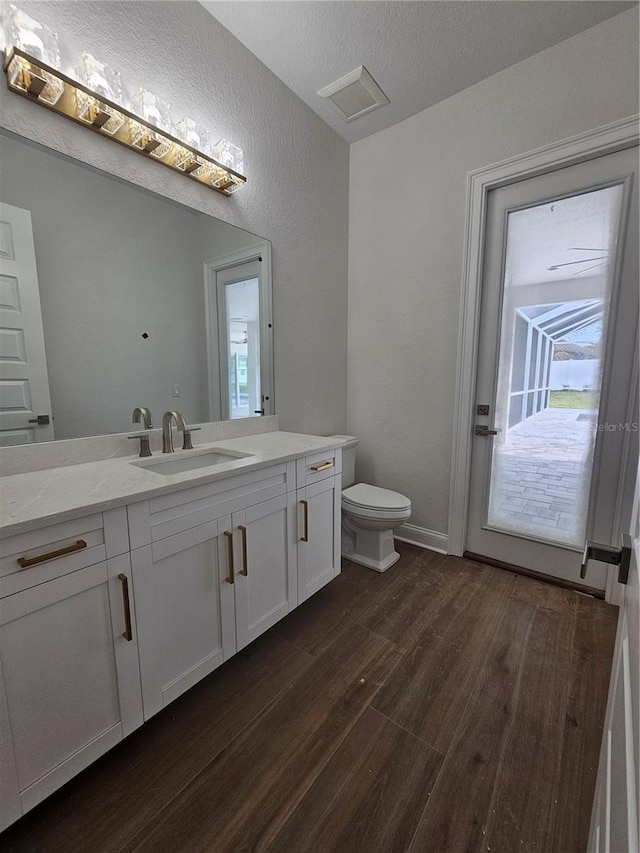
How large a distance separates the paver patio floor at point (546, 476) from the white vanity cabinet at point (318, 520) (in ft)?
3.51

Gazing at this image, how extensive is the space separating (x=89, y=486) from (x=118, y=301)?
80cm

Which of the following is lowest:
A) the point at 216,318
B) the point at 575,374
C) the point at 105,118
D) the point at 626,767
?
the point at 626,767

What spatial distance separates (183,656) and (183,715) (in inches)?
10.8

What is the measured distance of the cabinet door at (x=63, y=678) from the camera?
2.77 feet

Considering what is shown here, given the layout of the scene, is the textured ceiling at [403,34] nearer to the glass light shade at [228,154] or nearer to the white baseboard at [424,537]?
the glass light shade at [228,154]

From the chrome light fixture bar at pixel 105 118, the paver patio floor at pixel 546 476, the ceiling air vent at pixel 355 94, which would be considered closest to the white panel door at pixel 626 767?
the paver patio floor at pixel 546 476

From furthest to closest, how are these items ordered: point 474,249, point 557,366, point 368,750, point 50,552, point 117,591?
point 474,249 → point 557,366 → point 368,750 → point 117,591 → point 50,552

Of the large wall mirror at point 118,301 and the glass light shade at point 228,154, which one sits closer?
the large wall mirror at point 118,301

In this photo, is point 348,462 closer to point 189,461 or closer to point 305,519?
point 305,519

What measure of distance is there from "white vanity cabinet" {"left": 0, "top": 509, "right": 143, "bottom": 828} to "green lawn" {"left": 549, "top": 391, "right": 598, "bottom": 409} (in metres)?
2.15

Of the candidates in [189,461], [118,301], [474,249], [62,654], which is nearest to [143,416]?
[189,461]

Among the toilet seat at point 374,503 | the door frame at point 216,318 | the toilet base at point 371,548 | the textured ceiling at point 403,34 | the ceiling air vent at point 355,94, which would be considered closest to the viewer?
the textured ceiling at point 403,34

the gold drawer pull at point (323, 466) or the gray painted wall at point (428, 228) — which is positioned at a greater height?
the gray painted wall at point (428, 228)

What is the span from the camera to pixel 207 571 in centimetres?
127
